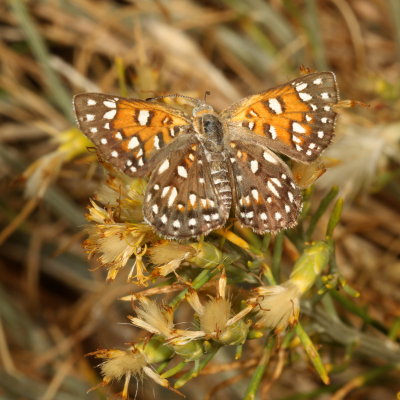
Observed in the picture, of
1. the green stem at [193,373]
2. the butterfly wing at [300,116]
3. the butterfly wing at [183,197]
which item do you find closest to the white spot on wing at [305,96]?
the butterfly wing at [300,116]

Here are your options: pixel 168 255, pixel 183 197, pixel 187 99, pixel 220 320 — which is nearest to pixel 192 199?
pixel 183 197

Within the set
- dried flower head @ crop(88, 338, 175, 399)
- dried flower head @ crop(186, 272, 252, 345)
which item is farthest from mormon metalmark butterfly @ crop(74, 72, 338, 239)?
dried flower head @ crop(88, 338, 175, 399)

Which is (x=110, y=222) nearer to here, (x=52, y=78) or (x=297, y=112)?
(x=297, y=112)

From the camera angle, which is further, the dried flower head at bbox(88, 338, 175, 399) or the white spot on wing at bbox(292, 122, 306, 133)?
the white spot on wing at bbox(292, 122, 306, 133)

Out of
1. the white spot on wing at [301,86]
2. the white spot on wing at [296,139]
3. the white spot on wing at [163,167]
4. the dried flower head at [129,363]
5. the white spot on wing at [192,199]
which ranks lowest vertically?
the dried flower head at [129,363]

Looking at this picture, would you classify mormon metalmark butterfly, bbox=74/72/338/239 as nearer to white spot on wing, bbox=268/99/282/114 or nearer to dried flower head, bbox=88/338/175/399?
white spot on wing, bbox=268/99/282/114

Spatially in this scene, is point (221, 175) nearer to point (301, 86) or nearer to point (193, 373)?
point (301, 86)

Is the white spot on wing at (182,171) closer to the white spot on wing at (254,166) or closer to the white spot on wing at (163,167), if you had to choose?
the white spot on wing at (163,167)
